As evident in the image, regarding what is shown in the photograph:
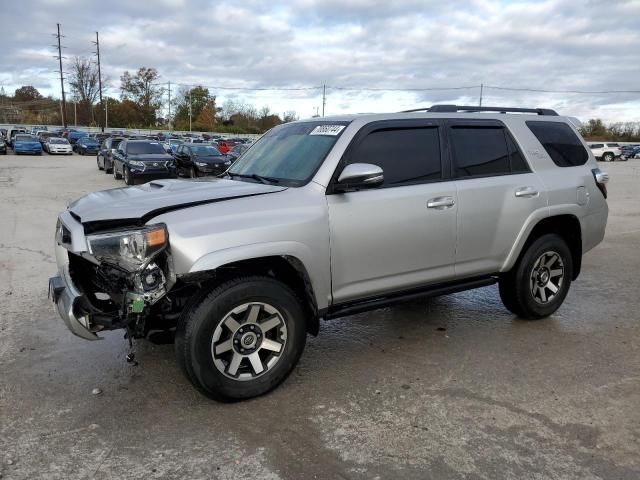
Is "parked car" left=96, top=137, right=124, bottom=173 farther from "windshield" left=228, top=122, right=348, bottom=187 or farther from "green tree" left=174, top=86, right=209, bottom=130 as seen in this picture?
"green tree" left=174, top=86, right=209, bottom=130

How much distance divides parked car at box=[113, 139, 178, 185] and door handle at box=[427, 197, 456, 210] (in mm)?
15104

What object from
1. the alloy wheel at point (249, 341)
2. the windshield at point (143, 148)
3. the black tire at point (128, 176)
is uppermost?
the windshield at point (143, 148)

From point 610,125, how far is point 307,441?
301ft

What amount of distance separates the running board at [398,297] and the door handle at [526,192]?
2.49 feet

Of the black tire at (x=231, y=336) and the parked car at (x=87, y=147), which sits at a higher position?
the parked car at (x=87, y=147)

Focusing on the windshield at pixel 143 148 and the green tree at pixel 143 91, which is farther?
the green tree at pixel 143 91

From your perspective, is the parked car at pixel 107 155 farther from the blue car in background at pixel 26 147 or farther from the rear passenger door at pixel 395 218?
the rear passenger door at pixel 395 218

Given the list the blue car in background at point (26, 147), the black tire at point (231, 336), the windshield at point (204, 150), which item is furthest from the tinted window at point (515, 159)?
the blue car in background at point (26, 147)

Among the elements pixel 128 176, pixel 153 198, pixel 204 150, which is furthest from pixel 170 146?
pixel 153 198

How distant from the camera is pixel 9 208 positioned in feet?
38.9

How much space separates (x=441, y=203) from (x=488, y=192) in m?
0.55

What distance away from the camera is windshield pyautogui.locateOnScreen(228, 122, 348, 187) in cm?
382

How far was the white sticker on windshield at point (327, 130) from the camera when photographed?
3903mm

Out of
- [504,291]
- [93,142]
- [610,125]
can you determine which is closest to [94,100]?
[93,142]
